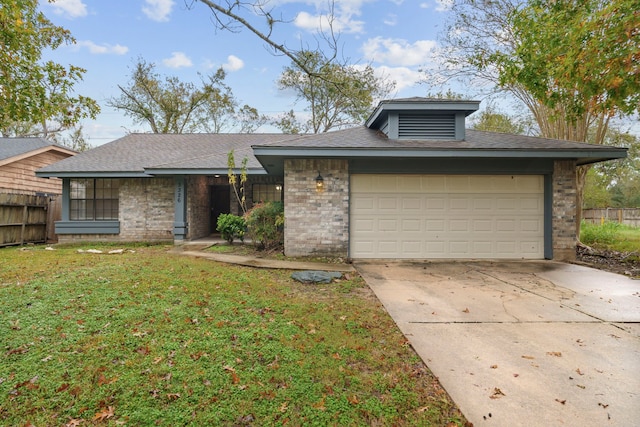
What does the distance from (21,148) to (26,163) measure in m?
1.10

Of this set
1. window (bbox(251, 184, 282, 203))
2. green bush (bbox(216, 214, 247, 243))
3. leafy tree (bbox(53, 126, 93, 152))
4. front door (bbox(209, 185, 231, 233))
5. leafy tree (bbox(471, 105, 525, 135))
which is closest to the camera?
green bush (bbox(216, 214, 247, 243))

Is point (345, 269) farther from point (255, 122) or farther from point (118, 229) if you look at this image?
point (255, 122)

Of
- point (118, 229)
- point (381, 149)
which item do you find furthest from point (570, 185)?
point (118, 229)

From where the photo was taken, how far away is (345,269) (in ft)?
22.1

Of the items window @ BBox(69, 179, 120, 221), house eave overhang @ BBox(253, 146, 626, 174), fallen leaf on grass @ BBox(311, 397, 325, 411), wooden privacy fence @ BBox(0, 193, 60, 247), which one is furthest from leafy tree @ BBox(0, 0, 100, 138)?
fallen leaf on grass @ BBox(311, 397, 325, 411)

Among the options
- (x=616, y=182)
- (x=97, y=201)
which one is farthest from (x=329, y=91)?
(x=616, y=182)

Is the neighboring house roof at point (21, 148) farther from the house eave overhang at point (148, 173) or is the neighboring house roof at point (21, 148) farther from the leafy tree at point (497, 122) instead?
the leafy tree at point (497, 122)

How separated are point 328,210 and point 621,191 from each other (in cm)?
4429

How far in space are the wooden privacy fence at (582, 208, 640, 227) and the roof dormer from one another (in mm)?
18309

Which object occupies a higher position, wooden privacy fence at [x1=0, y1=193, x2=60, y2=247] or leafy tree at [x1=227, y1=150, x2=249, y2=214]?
leafy tree at [x1=227, y1=150, x2=249, y2=214]

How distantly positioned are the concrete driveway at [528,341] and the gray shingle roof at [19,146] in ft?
49.8

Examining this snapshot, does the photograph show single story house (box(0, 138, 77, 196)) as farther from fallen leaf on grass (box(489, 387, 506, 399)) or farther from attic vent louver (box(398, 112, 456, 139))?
fallen leaf on grass (box(489, 387, 506, 399))

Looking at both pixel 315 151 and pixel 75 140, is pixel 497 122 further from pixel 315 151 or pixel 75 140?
pixel 75 140

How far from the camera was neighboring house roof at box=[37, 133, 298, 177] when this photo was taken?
1031cm
